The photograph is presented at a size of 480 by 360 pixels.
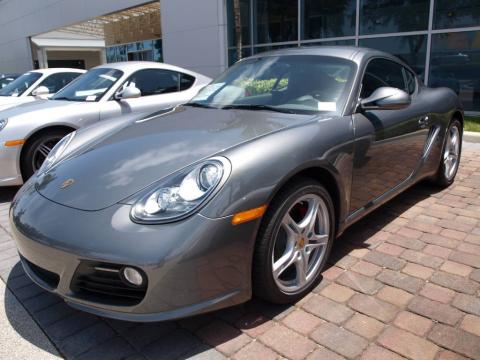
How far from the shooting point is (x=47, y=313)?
8.00ft

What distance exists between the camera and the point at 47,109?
489 cm

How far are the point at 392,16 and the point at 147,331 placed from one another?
393 inches

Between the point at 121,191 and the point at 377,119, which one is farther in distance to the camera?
the point at 377,119

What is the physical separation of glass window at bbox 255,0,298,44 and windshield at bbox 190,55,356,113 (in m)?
9.18

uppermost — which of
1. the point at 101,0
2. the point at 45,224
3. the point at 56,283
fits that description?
the point at 101,0

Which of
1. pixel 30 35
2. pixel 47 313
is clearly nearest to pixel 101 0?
pixel 30 35

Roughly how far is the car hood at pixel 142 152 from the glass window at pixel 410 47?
8.31m

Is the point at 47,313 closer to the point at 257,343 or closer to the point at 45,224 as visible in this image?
the point at 45,224

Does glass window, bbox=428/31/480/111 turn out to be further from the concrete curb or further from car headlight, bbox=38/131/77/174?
car headlight, bbox=38/131/77/174

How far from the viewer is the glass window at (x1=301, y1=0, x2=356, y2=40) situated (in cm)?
1078

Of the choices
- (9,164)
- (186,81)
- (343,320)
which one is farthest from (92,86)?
(343,320)

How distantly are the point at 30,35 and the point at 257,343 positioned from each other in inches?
1188

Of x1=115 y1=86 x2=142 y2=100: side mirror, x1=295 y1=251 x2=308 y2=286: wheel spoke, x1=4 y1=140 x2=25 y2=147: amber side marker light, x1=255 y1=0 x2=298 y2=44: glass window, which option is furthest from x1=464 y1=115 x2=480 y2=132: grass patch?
x1=4 y1=140 x2=25 y2=147: amber side marker light

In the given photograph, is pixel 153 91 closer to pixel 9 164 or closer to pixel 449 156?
pixel 9 164
